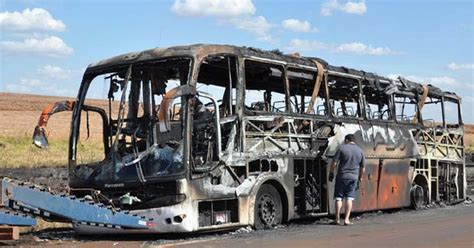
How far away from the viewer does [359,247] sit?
9.41m

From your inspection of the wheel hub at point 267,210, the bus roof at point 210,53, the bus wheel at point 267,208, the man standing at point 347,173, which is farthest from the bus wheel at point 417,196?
the wheel hub at point 267,210

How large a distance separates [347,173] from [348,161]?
22cm

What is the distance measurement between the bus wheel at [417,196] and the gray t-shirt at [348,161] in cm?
442

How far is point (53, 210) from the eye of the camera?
1008cm

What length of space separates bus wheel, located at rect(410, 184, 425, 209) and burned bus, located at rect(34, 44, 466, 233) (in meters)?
1.74

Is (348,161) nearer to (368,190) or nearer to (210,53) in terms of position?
(368,190)

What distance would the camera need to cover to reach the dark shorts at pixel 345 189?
1254cm

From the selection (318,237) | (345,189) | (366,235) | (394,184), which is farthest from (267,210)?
(394,184)

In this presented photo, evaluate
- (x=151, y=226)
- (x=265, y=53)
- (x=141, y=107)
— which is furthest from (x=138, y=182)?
(x=265, y=53)

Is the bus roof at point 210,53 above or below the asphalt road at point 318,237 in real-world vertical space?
above

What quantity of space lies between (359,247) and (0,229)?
209 inches

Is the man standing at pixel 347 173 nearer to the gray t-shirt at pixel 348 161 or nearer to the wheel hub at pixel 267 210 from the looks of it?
the gray t-shirt at pixel 348 161

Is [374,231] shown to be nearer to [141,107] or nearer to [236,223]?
[236,223]

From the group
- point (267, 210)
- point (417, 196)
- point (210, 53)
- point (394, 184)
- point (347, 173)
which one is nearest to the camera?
point (210, 53)
